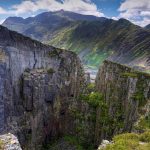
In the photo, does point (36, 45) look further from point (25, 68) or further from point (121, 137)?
point (121, 137)

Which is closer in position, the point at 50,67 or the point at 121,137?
the point at 121,137

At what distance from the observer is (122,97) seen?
80.3 meters

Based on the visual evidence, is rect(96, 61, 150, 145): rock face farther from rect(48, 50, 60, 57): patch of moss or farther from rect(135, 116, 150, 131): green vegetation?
rect(48, 50, 60, 57): patch of moss

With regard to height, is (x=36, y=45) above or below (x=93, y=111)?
above

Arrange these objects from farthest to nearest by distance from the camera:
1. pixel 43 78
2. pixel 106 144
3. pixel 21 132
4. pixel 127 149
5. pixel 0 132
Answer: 1. pixel 43 78
2. pixel 21 132
3. pixel 0 132
4. pixel 106 144
5. pixel 127 149

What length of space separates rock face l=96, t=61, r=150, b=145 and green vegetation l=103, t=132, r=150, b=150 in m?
26.5

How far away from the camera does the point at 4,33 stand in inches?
2817

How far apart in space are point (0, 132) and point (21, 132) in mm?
8815

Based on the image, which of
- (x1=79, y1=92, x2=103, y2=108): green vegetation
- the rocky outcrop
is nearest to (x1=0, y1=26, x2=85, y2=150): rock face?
(x1=79, y1=92, x2=103, y2=108): green vegetation

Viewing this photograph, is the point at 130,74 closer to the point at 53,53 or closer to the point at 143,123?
the point at 143,123

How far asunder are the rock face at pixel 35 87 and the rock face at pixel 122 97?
34.9 feet

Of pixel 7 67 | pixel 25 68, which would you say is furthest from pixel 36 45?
pixel 7 67

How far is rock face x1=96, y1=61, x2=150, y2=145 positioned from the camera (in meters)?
74.7

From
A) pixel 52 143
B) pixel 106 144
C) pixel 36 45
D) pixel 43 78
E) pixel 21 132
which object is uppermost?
pixel 36 45
